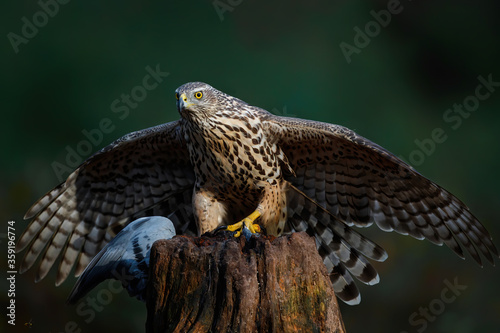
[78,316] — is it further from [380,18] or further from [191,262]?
[380,18]

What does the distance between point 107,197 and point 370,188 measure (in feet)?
5.66

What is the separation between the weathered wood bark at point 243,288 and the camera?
6.40 feet

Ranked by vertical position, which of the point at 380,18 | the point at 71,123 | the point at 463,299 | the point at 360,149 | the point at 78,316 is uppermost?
the point at 380,18

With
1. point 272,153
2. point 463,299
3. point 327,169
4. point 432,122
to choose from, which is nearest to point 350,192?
point 327,169

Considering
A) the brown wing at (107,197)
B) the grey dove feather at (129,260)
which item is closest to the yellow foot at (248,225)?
the grey dove feather at (129,260)

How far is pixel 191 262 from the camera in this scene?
2.05 metres

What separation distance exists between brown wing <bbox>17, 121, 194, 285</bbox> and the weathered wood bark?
1.53m

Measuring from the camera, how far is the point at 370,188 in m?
3.39

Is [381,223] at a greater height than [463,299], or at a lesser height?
greater

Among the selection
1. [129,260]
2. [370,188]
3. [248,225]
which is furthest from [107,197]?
[370,188]

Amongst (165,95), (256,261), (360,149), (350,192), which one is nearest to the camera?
(256,261)

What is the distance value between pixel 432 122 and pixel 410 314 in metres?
1.72

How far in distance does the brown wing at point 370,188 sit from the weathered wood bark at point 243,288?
1239 mm

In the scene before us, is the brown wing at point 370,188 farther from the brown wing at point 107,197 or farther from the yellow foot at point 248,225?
the brown wing at point 107,197
